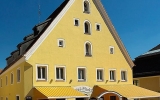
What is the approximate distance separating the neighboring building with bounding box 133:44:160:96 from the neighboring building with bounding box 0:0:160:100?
788 centimetres

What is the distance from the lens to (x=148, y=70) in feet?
158

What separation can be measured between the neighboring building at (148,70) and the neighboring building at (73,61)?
25.9ft

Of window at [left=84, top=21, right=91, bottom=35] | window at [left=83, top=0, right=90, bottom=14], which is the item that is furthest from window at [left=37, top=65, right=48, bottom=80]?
window at [left=83, top=0, right=90, bottom=14]

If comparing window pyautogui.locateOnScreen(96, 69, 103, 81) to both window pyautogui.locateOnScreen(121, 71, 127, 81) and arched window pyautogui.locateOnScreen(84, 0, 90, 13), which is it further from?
arched window pyautogui.locateOnScreen(84, 0, 90, 13)

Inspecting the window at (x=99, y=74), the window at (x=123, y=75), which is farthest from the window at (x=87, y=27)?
the window at (x=123, y=75)

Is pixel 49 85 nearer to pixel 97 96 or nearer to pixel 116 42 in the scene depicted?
pixel 97 96

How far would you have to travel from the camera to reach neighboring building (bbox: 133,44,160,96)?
1833 inches

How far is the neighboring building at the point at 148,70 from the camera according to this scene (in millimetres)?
46562

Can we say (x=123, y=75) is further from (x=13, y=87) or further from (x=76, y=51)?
(x=13, y=87)

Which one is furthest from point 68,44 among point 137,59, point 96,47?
point 137,59

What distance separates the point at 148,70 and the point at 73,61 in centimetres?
1947

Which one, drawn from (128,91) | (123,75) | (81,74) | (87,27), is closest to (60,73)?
(81,74)

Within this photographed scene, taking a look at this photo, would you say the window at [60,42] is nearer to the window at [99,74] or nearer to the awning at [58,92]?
the awning at [58,92]

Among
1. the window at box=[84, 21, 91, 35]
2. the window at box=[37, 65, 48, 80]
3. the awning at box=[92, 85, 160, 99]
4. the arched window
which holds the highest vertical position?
the arched window
